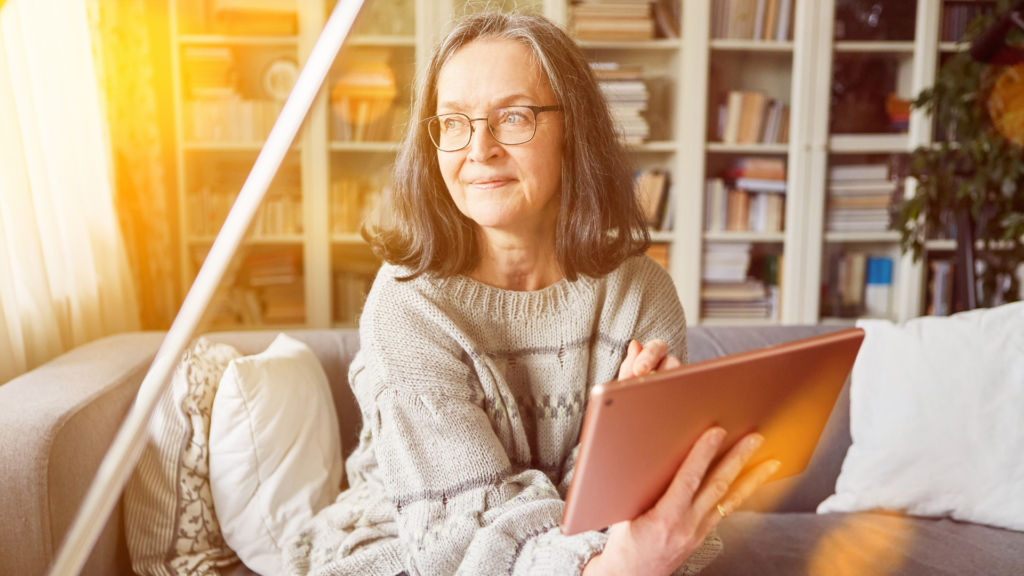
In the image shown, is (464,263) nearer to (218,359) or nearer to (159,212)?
(218,359)

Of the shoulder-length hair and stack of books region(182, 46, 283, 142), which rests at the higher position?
stack of books region(182, 46, 283, 142)

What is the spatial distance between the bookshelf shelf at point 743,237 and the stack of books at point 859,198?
0.22 meters

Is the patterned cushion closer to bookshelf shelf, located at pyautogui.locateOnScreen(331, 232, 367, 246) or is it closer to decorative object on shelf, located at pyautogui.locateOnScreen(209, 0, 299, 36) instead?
bookshelf shelf, located at pyautogui.locateOnScreen(331, 232, 367, 246)

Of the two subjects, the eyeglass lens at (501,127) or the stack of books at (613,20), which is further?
the stack of books at (613,20)

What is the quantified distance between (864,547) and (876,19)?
2346mm

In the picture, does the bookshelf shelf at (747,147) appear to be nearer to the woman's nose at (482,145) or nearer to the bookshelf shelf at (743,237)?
the bookshelf shelf at (743,237)

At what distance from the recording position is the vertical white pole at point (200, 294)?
1.30ft

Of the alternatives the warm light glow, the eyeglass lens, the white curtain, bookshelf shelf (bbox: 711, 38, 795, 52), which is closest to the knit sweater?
the eyeglass lens

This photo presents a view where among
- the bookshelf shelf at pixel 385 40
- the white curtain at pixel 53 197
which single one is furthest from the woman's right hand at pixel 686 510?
the bookshelf shelf at pixel 385 40

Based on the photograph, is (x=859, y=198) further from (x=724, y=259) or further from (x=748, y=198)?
(x=724, y=259)

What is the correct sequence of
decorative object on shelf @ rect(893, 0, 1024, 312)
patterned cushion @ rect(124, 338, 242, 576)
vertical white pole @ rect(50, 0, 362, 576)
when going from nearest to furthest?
1. vertical white pole @ rect(50, 0, 362, 576)
2. patterned cushion @ rect(124, 338, 242, 576)
3. decorative object on shelf @ rect(893, 0, 1024, 312)

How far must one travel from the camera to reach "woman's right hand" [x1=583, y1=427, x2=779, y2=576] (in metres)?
0.69

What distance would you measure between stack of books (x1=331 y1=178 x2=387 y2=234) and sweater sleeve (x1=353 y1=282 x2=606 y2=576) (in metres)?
1.98

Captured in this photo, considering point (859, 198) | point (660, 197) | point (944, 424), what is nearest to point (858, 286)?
point (859, 198)
